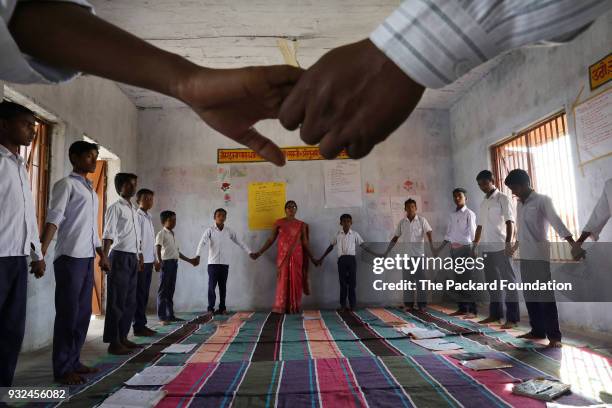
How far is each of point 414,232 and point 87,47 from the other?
4848mm

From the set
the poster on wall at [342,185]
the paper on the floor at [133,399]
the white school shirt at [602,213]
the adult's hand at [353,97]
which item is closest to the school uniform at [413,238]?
the poster on wall at [342,185]

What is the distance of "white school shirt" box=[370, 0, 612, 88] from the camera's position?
582 millimetres

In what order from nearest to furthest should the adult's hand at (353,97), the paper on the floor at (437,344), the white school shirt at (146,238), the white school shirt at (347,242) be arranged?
the adult's hand at (353,97) → the paper on the floor at (437,344) → the white school shirt at (146,238) → the white school shirt at (347,242)

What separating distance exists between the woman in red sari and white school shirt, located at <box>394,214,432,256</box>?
1264mm

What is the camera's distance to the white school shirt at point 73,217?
88.4 inches

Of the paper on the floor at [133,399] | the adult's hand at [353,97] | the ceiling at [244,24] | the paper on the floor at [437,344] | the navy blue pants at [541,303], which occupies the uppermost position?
the ceiling at [244,24]

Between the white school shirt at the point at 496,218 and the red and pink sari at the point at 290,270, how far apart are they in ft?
7.41

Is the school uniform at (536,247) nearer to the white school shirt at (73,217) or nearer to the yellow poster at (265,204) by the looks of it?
the white school shirt at (73,217)

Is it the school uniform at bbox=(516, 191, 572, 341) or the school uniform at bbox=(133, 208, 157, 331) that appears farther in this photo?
the school uniform at bbox=(133, 208, 157, 331)

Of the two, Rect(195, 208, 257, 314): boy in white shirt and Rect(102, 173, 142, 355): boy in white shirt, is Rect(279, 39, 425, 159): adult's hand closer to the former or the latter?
Rect(102, 173, 142, 355): boy in white shirt

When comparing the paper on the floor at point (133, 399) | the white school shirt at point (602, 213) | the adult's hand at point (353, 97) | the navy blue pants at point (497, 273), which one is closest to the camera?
the adult's hand at point (353, 97)

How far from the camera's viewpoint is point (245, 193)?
18.2 feet

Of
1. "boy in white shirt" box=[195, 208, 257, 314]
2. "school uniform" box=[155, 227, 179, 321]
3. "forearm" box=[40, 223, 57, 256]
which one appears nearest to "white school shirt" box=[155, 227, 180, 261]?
"school uniform" box=[155, 227, 179, 321]
